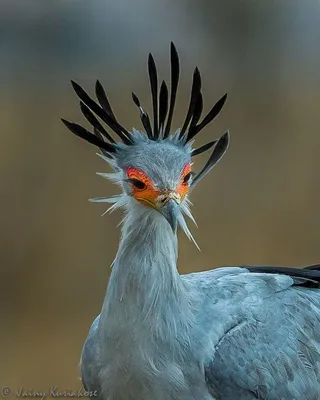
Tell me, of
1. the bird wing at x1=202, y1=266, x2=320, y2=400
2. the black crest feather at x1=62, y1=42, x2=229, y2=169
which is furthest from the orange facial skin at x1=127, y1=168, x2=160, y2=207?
the bird wing at x1=202, y1=266, x2=320, y2=400

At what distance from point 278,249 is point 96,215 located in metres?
0.98

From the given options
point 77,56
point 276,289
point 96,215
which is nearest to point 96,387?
point 276,289

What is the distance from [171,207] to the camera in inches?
64.2

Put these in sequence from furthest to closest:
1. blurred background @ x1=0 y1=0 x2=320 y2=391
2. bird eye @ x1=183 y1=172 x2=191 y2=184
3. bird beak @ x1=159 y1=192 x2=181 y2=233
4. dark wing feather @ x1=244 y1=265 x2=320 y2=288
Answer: blurred background @ x1=0 y1=0 x2=320 y2=391
dark wing feather @ x1=244 y1=265 x2=320 y2=288
bird eye @ x1=183 y1=172 x2=191 y2=184
bird beak @ x1=159 y1=192 x2=181 y2=233

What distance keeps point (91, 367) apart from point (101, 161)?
7.39 ft

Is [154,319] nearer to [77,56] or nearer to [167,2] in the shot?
[77,56]

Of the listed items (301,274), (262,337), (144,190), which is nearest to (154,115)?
(144,190)

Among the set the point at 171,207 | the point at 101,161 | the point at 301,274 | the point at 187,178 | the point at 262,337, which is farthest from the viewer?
the point at 101,161

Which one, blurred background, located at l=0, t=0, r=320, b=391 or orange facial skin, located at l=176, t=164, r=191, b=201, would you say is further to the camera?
blurred background, located at l=0, t=0, r=320, b=391

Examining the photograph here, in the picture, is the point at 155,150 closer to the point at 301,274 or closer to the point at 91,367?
the point at 91,367

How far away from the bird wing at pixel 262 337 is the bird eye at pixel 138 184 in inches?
14.8

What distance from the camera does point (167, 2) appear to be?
4.80m

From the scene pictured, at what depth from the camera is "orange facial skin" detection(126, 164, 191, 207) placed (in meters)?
1.68

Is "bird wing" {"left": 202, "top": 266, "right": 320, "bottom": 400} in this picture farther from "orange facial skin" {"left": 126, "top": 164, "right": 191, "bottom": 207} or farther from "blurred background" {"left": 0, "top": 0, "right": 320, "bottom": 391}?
"blurred background" {"left": 0, "top": 0, "right": 320, "bottom": 391}
